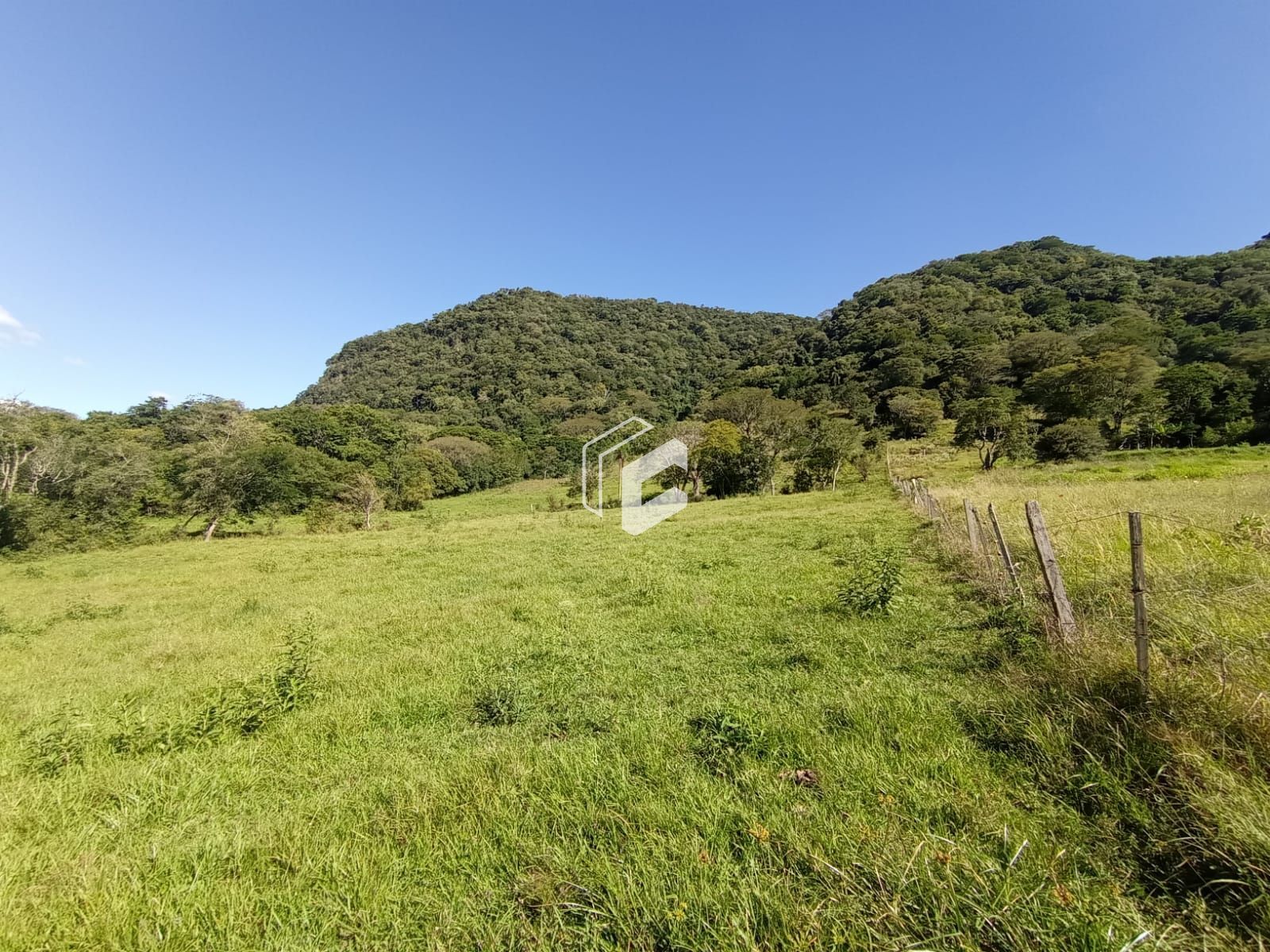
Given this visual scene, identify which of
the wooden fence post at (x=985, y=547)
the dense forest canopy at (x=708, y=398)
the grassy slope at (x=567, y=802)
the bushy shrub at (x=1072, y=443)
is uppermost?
the dense forest canopy at (x=708, y=398)

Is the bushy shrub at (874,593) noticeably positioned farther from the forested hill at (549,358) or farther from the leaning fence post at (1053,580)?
the forested hill at (549,358)

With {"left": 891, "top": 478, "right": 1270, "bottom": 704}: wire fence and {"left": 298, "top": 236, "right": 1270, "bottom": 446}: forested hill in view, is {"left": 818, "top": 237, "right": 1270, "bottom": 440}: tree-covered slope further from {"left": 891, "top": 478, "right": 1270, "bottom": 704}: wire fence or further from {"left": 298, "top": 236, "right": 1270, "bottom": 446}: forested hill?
{"left": 891, "top": 478, "right": 1270, "bottom": 704}: wire fence

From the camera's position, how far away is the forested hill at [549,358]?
89.4 metres

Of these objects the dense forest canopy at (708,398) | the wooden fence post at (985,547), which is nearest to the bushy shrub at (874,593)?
the wooden fence post at (985,547)

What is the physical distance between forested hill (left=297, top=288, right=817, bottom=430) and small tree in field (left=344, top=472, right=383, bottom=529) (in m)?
49.9

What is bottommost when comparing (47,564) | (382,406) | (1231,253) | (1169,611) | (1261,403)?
(47,564)

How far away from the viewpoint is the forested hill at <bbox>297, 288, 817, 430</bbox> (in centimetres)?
8938

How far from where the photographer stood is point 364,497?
3347cm

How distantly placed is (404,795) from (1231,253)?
133m

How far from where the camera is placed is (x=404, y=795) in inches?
130

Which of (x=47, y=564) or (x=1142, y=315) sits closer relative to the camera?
(x=47, y=564)

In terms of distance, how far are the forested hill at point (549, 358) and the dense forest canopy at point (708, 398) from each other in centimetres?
59

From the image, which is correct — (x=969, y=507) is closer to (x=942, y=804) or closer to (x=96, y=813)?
(x=942, y=804)

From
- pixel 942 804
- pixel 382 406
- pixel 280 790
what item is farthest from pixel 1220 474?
pixel 382 406
